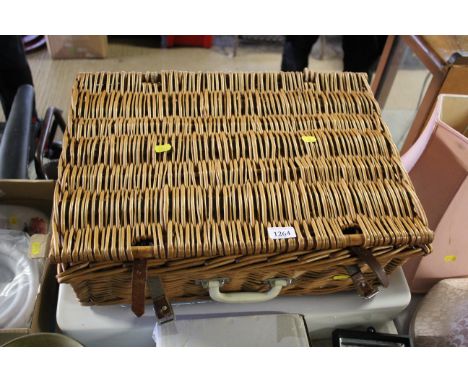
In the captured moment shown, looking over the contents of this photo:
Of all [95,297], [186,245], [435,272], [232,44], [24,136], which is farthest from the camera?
[232,44]

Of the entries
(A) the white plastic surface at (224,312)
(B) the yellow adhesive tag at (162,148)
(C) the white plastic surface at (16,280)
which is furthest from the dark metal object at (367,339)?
(C) the white plastic surface at (16,280)

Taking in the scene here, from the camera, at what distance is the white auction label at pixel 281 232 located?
541 millimetres

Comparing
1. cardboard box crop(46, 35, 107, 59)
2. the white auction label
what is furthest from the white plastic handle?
cardboard box crop(46, 35, 107, 59)

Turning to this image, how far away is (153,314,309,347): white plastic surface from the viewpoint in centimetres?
65

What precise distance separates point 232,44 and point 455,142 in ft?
6.16

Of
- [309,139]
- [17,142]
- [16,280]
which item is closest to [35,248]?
[16,280]

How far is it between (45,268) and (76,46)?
1630mm

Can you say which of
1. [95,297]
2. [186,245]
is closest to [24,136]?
[95,297]

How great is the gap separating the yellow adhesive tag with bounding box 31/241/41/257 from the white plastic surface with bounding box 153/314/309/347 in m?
0.33

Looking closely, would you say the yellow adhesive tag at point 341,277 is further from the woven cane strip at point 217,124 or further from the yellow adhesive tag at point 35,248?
the yellow adhesive tag at point 35,248

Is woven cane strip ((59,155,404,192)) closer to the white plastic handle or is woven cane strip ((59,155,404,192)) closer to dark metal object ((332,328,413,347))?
the white plastic handle

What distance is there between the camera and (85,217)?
1.80 ft

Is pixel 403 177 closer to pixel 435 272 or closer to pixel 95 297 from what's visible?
pixel 435 272
